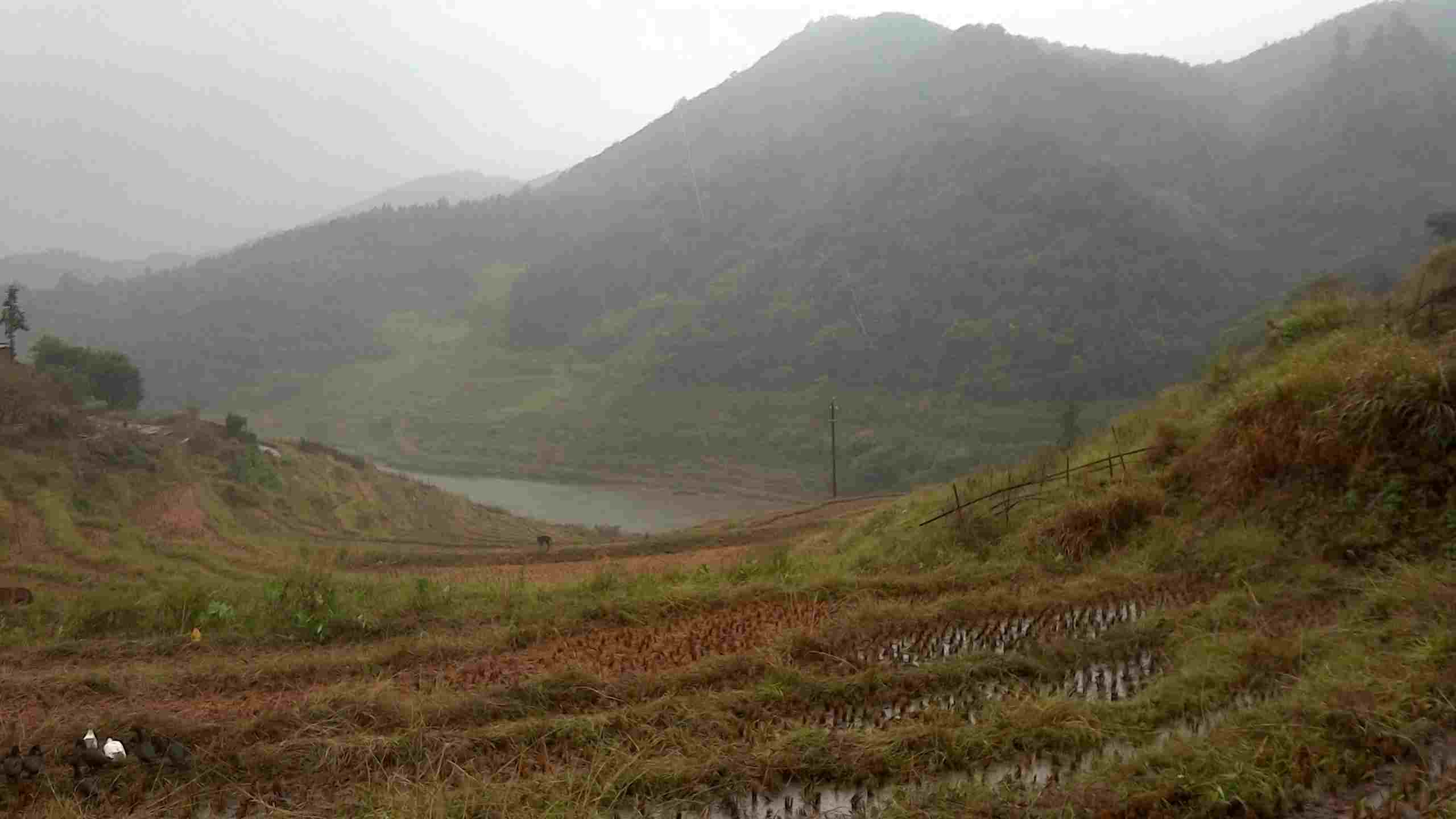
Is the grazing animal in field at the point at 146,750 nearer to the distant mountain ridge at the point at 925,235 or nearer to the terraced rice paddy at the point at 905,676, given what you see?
the terraced rice paddy at the point at 905,676

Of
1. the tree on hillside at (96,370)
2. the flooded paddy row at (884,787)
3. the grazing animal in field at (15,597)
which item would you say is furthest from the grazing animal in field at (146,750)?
the tree on hillside at (96,370)

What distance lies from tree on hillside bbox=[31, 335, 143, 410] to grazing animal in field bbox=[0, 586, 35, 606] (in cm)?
2654

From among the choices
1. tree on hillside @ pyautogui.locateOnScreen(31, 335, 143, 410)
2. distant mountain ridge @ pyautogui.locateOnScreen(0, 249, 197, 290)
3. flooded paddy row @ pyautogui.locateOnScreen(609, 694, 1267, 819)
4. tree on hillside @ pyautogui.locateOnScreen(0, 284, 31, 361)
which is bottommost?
flooded paddy row @ pyautogui.locateOnScreen(609, 694, 1267, 819)

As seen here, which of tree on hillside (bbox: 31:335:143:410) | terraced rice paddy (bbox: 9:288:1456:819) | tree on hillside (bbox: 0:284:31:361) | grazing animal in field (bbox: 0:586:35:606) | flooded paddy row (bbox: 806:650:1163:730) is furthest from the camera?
tree on hillside (bbox: 31:335:143:410)

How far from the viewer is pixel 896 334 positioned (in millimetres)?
63000

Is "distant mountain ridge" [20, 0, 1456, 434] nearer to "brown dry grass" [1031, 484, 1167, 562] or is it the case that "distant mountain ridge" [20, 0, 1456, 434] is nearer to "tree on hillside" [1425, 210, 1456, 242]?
"tree on hillside" [1425, 210, 1456, 242]

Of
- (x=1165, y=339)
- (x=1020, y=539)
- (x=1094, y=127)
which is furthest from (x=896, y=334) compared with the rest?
(x=1020, y=539)

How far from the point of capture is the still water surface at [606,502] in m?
39.0

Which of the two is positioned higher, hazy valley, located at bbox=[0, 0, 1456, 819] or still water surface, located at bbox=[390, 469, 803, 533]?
hazy valley, located at bbox=[0, 0, 1456, 819]

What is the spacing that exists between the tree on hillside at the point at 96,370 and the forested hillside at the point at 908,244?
96.3 ft

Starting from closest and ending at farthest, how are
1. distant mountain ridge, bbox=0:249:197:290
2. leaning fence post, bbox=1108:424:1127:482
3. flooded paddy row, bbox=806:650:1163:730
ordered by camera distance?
flooded paddy row, bbox=806:650:1163:730 < leaning fence post, bbox=1108:424:1127:482 < distant mountain ridge, bbox=0:249:197:290

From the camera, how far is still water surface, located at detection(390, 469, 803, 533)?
39.0 meters

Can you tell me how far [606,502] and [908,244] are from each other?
122 ft

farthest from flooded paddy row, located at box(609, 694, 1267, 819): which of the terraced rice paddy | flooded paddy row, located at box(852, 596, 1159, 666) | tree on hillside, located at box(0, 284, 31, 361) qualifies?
tree on hillside, located at box(0, 284, 31, 361)
